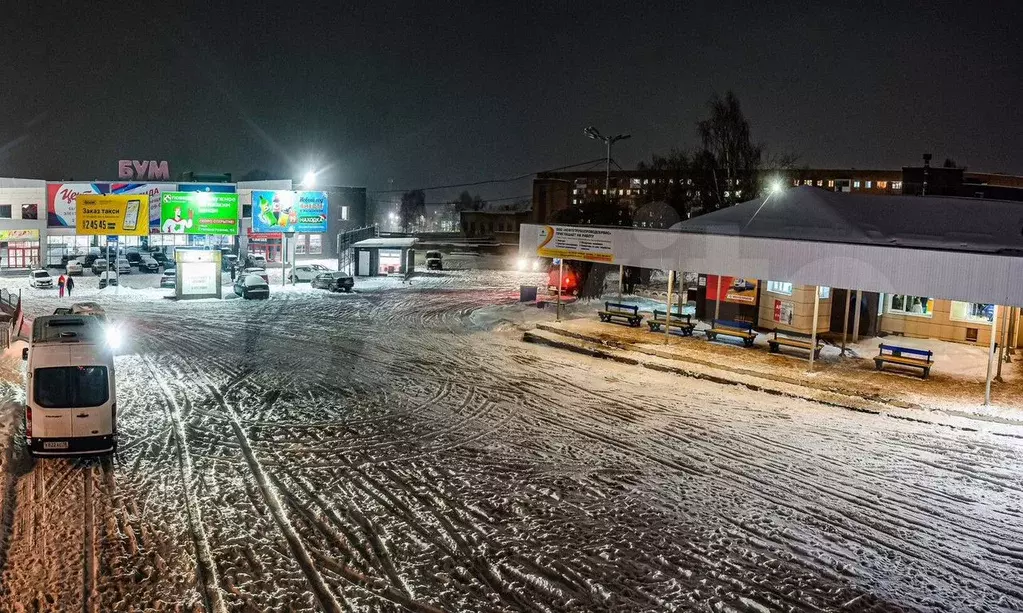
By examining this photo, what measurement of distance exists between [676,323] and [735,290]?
12.1 ft

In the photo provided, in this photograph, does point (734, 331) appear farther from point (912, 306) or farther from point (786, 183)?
point (786, 183)

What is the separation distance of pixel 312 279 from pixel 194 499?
30.2m

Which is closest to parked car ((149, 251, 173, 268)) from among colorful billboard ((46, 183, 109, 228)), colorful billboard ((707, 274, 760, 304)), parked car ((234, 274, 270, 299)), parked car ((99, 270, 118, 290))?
parked car ((99, 270, 118, 290))

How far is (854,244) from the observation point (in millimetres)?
17844

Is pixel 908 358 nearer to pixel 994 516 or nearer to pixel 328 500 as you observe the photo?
pixel 994 516

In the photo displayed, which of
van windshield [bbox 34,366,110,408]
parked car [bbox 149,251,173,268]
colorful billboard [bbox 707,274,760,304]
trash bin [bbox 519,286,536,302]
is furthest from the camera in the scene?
parked car [bbox 149,251,173,268]

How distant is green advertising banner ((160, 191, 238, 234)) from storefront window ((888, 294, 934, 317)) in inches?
1201

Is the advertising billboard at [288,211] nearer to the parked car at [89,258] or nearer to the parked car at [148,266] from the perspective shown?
the parked car at [148,266]

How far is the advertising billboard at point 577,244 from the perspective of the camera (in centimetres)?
2420

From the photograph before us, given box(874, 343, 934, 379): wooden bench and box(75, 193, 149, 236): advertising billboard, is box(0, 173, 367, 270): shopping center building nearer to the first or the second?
box(75, 193, 149, 236): advertising billboard

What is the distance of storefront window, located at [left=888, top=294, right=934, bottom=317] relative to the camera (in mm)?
23562

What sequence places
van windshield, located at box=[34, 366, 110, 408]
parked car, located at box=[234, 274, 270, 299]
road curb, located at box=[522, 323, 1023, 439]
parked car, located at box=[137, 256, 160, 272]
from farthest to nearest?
parked car, located at box=[137, 256, 160, 272], parked car, located at box=[234, 274, 270, 299], road curb, located at box=[522, 323, 1023, 439], van windshield, located at box=[34, 366, 110, 408]

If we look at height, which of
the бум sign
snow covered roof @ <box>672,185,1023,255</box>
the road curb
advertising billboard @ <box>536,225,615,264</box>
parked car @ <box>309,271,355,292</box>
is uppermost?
the бум sign

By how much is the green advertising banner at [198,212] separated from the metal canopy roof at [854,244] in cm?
1924
